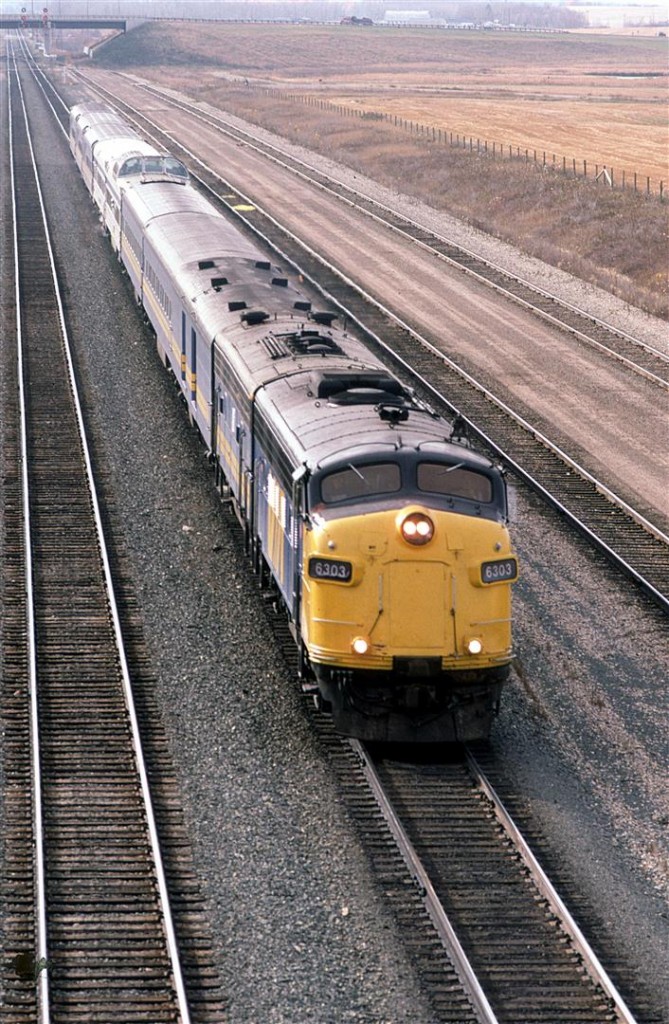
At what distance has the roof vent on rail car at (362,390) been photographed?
15812 mm

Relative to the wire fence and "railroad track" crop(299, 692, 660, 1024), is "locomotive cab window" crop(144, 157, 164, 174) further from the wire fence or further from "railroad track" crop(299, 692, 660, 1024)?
"railroad track" crop(299, 692, 660, 1024)

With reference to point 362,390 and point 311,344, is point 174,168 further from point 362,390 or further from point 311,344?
point 362,390

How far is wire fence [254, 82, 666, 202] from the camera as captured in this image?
56.5m

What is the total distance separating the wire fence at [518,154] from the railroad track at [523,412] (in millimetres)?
13086

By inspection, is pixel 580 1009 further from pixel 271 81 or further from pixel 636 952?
pixel 271 81

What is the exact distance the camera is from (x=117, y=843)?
12773 millimetres

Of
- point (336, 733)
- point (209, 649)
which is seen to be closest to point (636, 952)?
point (336, 733)

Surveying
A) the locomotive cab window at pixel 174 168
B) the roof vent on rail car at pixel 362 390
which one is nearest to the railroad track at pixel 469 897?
the roof vent on rail car at pixel 362 390

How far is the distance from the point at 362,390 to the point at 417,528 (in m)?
3.28

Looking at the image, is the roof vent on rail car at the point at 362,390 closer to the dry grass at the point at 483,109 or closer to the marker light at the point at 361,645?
the marker light at the point at 361,645

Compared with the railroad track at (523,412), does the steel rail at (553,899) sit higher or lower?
lower

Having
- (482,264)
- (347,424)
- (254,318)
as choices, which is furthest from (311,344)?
(482,264)

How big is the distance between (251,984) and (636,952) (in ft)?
10.6

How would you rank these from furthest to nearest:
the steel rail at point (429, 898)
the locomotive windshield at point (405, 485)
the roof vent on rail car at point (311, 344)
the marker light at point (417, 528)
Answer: the roof vent on rail car at point (311, 344) < the locomotive windshield at point (405, 485) < the marker light at point (417, 528) < the steel rail at point (429, 898)
